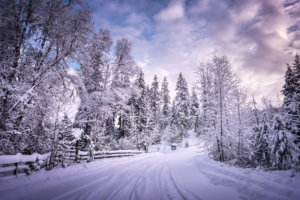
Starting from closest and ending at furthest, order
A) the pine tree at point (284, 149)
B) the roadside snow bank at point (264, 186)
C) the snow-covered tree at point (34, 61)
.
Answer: the roadside snow bank at point (264, 186), the snow-covered tree at point (34, 61), the pine tree at point (284, 149)

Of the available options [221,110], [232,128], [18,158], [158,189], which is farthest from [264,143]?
[18,158]

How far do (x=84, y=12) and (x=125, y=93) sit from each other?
24.0 feet

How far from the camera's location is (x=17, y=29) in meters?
6.46

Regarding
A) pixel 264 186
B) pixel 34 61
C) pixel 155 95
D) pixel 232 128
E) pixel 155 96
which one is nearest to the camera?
pixel 264 186

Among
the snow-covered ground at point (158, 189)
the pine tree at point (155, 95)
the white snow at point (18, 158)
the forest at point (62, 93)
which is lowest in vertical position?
the snow-covered ground at point (158, 189)

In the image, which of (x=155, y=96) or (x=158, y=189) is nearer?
(x=158, y=189)

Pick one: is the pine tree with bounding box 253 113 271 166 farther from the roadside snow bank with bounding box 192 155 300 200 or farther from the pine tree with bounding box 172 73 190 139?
the pine tree with bounding box 172 73 190 139

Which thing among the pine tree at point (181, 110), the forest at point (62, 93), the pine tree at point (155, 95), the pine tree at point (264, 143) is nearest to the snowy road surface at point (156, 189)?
the forest at point (62, 93)

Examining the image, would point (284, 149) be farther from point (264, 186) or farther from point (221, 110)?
point (264, 186)

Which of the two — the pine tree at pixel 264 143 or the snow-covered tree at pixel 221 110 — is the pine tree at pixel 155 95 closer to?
the snow-covered tree at pixel 221 110

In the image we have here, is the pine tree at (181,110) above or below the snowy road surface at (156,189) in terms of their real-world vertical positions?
above

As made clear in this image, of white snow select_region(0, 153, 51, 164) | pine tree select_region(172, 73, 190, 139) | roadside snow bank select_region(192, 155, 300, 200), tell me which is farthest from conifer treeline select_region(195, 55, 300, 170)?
pine tree select_region(172, 73, 190, 139)

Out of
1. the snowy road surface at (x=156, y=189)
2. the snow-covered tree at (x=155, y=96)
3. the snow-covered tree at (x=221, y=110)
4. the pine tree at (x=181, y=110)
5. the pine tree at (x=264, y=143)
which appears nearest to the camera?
the snowy road surface at (x=156, y=189)

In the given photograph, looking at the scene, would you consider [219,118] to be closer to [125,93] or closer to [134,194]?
[134,194]
